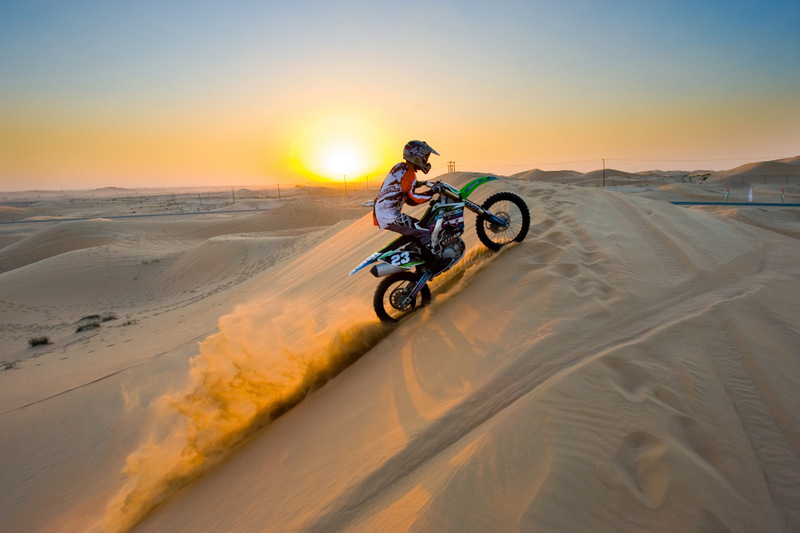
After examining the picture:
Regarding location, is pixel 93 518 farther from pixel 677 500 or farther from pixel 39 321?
pixel 39 321

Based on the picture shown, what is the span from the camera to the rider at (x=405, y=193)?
4.79 metres

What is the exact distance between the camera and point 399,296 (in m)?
4.82

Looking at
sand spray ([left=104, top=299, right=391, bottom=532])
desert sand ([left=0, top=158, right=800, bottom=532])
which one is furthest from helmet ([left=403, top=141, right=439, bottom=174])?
sand spray ([left=104, top=299, right=391, bottom=532])

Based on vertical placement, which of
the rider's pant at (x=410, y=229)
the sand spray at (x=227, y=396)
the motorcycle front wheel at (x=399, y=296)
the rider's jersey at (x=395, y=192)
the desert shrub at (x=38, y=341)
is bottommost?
the desert shrub at (x=38, y=341)

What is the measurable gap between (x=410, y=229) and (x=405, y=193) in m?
0.43

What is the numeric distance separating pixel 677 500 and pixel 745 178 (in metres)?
62.6

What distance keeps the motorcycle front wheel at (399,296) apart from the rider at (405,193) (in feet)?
1.07

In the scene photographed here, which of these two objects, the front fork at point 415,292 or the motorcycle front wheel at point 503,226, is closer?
the front fork at point 415,292

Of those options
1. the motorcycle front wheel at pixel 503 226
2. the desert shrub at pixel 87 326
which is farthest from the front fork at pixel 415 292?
the desert shrub at pixel 87 326

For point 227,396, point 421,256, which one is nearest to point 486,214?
point 421,256

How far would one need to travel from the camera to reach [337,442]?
3.03 metres

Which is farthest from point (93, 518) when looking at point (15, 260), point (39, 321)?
point (15, 260)

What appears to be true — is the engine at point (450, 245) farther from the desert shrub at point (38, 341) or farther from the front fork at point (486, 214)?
the desert shrub at point (38, 341)

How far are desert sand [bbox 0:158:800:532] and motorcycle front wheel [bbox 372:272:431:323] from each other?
0.58 ft
